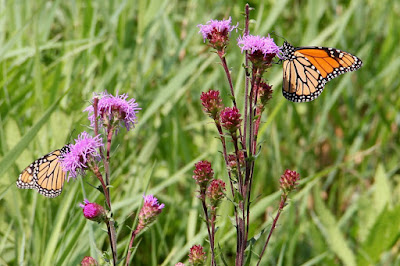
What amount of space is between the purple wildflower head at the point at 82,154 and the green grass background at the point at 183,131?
50cm

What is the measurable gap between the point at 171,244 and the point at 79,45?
1177mm

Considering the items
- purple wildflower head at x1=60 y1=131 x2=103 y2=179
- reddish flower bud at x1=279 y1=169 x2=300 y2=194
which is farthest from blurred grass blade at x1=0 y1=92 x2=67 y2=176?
reddish flower bud at x1=279 y1=169 x2=300 y2=194

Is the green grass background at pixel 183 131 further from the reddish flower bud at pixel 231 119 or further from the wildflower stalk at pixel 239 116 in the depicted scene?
the reddish flower bud at pixel 231 119

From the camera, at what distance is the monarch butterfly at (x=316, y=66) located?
2148mm

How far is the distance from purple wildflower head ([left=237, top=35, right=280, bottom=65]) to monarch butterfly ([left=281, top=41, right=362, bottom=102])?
2.24 ft

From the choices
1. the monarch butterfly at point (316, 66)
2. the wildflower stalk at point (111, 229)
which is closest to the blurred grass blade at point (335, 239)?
the monarch butterfly at point (316, 66)

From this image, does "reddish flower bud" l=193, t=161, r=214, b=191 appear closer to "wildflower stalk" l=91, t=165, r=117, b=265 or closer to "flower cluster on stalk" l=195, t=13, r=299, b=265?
"flower cluster on stalk" l=195, t=13, r=299, b=265

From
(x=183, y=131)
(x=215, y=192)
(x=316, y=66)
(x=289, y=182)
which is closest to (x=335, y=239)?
(x=316, y=66)

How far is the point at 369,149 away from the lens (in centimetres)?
303

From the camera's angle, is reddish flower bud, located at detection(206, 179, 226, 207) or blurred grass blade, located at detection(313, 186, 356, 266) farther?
blurred grass blade, located at detection(313, 186, 356, 266)

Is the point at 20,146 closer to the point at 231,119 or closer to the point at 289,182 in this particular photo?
the point at 231,119

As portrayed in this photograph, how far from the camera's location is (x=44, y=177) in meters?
1.97

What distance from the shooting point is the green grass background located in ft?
6.94

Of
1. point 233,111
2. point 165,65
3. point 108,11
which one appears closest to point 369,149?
point 165,65
